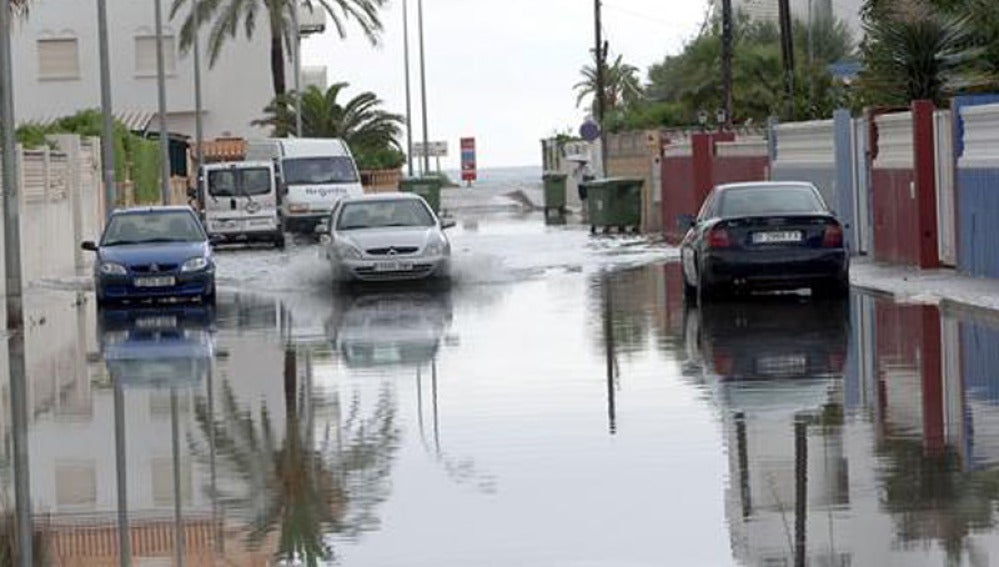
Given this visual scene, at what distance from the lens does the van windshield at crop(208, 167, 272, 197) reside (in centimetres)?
5772

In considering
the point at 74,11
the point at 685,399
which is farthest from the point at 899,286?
the point at 74,11

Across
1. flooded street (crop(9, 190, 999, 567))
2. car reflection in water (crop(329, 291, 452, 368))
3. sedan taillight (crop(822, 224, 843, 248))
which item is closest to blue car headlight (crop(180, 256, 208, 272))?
car reflection in water (crop(329, 291, 452, 368))

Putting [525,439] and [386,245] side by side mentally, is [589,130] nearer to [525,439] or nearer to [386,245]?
[386,245]

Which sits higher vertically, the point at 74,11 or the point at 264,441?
the point at 74,11

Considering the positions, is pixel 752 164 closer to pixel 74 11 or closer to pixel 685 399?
pixel 685 399

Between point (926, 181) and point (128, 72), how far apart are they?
66.3m

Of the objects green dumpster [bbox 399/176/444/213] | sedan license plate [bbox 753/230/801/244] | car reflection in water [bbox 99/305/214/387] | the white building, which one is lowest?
car reflection in water [bbox 99/305/214/387]

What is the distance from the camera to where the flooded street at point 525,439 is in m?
11.7

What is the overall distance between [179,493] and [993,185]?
1676 cm

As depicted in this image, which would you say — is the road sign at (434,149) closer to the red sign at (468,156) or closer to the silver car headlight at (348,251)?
the red sign at (468,156)

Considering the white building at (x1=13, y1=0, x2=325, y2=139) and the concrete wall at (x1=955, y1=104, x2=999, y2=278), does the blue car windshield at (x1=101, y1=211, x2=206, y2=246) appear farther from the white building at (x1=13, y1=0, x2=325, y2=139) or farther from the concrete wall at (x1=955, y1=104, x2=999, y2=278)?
the white building at (x1=13, y1=0, x2=325, y2=139)

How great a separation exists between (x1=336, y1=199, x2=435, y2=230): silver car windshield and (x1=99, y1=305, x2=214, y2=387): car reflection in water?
332 cm

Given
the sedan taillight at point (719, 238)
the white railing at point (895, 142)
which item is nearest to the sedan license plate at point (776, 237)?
the sedan taillight at point (719, 238)

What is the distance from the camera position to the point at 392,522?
12383mm
